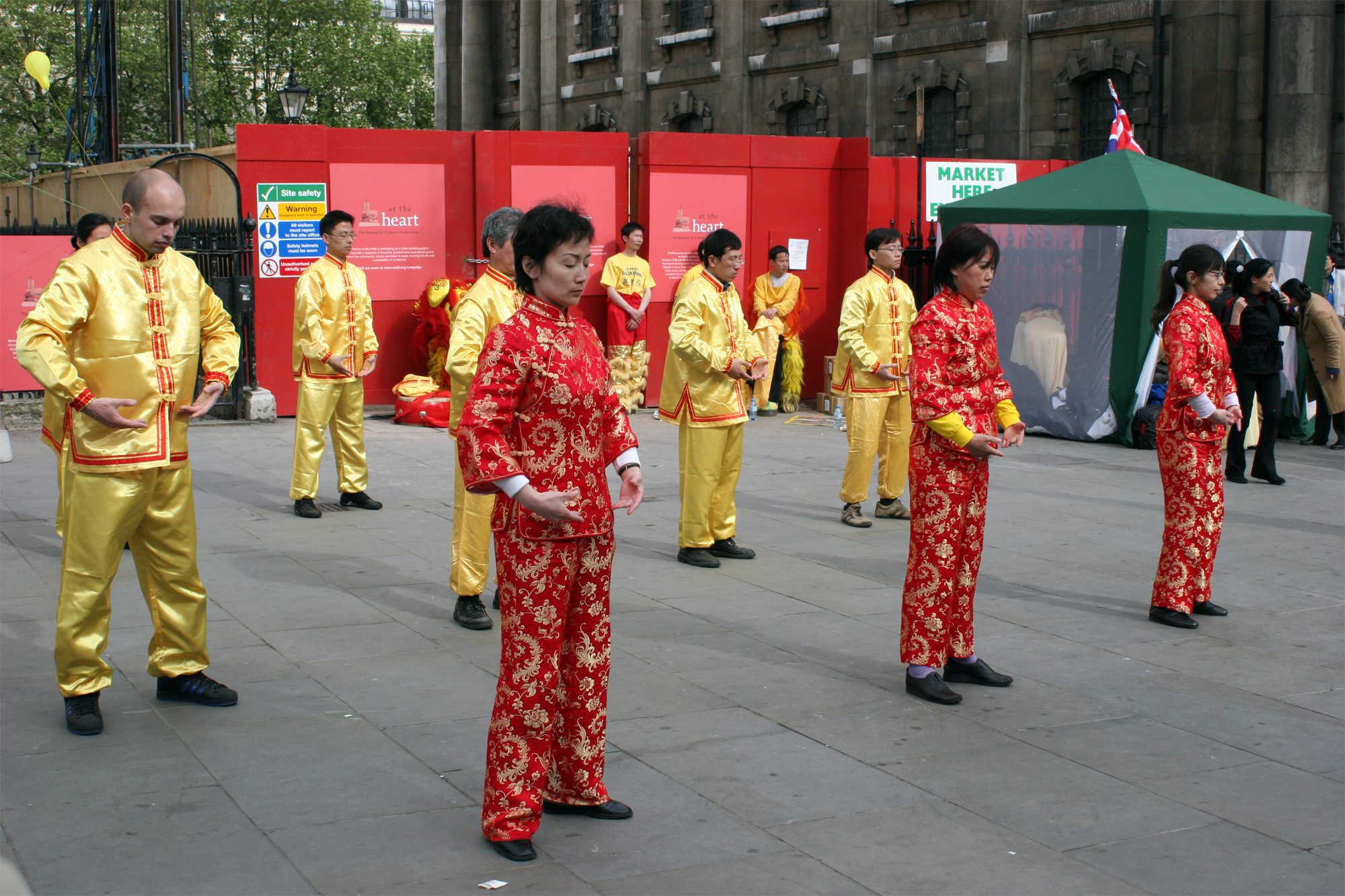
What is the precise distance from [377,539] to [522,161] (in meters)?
7.75

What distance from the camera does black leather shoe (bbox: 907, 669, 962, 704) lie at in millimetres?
5223

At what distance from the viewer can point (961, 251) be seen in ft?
17.0

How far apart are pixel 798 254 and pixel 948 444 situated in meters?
11.3

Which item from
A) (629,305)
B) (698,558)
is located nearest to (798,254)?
(629,305)

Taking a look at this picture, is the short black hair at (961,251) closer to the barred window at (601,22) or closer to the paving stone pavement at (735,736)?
the paving stone pavement at (735,736)

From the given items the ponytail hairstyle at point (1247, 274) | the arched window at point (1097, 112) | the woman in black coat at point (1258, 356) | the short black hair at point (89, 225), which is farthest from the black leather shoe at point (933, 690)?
the arched window at point (1097, 112)

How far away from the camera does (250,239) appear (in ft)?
45.7

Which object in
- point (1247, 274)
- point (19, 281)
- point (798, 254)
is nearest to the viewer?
point (1247, 274)

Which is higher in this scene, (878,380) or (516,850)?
(878,380)

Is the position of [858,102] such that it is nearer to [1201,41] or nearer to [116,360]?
[1201,41]

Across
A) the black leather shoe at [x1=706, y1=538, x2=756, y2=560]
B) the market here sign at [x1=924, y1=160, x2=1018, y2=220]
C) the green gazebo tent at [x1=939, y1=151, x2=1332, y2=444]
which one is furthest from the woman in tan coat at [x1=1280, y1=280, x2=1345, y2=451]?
the black leather shoe at [x1=706, y1=538, x2=756, y2=560]

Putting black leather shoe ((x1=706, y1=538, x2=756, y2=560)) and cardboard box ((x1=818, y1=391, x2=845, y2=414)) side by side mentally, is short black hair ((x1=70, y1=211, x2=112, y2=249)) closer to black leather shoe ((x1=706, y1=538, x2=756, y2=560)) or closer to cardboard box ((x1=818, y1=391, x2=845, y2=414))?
black leather shoe ((x1=706, y1=538, x2=756, y2=560))

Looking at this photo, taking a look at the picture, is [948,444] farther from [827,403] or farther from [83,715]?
[827,403]

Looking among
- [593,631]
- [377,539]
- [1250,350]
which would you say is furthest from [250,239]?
[593,631]
